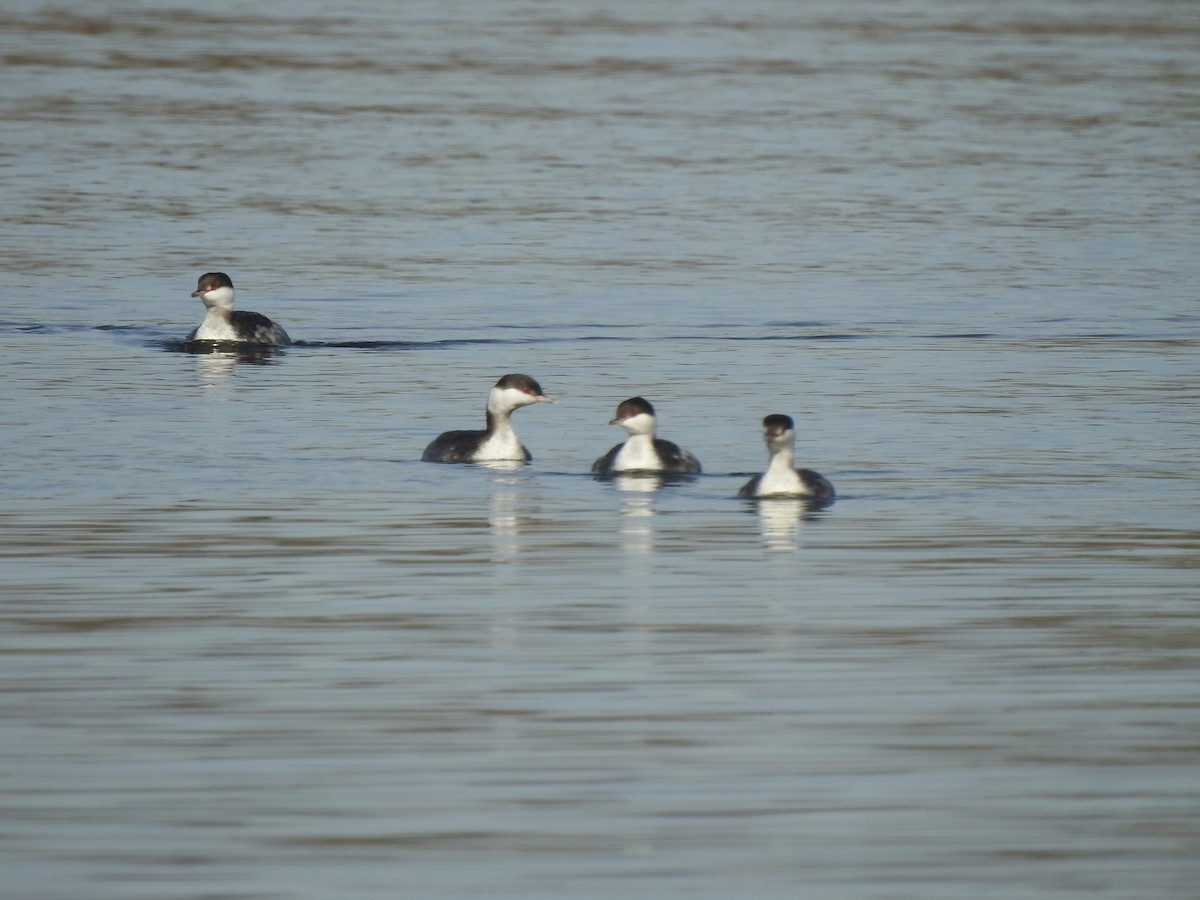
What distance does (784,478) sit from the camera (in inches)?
659

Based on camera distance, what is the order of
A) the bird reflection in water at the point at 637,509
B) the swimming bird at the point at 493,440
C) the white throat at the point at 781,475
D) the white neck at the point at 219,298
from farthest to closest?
the white neck at the point at 219,298 < the swimming bird at the point at 493,440 < the white throat at the point at 781,475 < the bird reflection in water at the point at 637,509

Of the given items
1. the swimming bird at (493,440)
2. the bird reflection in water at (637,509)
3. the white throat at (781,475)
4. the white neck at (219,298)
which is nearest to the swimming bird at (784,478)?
the white throat at (781,475)

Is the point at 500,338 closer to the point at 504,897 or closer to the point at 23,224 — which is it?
the point at 23,224

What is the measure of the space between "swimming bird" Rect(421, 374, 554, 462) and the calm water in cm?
29

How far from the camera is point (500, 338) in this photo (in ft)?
84.8

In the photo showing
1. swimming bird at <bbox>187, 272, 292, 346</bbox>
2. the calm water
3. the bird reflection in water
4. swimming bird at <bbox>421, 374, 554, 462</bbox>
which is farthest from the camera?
swimming bird at <bbox>187, 272, 292, 346</bbox>

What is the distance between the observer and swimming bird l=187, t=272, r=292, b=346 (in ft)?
81.6

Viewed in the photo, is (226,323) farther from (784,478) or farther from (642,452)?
(784,478)

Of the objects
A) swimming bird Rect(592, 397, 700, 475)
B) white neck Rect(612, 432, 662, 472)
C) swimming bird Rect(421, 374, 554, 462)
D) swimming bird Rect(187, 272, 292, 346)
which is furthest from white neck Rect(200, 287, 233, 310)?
white neck Rect(612, 432, 662, 472)

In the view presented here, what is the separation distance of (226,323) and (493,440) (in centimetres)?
710

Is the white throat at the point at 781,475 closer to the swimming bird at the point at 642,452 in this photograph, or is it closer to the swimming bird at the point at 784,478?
the swimming bird at the point at 784,478

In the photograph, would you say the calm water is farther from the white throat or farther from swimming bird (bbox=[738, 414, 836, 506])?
the white throat

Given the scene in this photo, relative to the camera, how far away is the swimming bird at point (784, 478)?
16.8 meters

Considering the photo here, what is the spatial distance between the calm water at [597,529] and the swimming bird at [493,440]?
288mm
